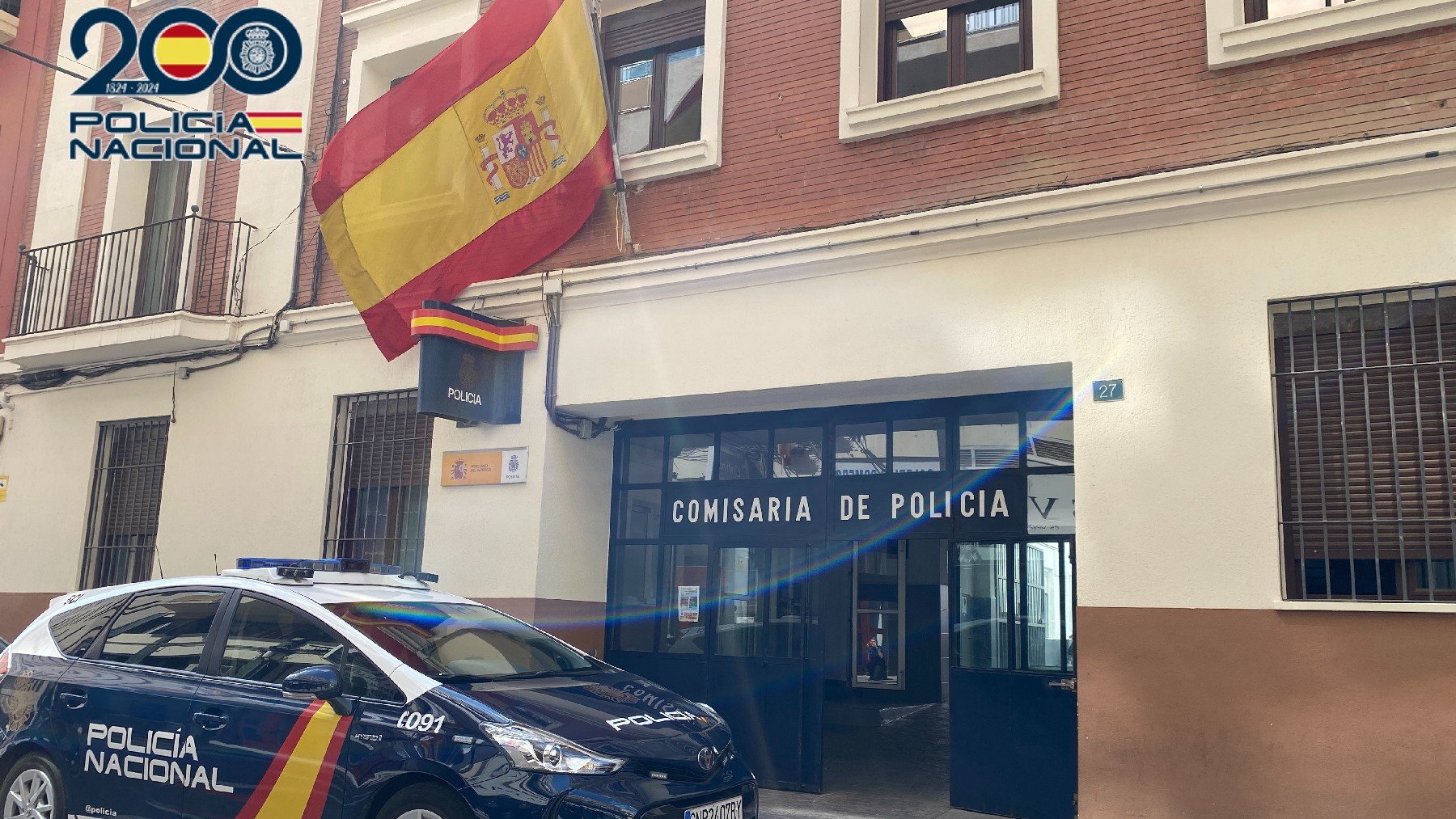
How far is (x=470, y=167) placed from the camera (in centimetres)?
1043

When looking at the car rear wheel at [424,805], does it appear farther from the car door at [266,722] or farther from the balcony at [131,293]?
the balcony at [131,293]

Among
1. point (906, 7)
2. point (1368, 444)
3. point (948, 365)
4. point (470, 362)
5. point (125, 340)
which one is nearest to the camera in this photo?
point (1368, 444)

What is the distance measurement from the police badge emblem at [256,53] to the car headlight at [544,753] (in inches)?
383

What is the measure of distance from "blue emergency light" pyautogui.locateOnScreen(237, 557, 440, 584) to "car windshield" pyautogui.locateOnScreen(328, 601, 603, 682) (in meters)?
Result: 0.54

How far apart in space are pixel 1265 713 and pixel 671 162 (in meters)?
5.96

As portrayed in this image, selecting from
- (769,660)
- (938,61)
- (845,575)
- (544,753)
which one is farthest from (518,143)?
(544,753)

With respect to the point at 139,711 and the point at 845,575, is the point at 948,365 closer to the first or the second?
the point at 845,575

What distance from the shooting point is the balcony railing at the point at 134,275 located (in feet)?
40.2

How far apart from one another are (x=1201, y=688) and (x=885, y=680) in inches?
398

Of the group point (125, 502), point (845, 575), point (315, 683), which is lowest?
point (315, 683)

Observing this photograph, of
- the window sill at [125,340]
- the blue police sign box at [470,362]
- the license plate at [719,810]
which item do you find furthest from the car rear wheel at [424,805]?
the window sill at [125,340]

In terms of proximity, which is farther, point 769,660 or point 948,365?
point 769,660

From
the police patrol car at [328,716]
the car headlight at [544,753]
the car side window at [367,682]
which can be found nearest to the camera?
the car headlight at [544,753]

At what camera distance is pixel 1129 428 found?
24.4 ft
